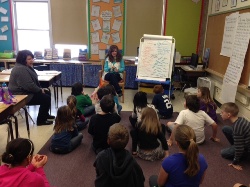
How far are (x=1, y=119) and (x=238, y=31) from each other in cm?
378

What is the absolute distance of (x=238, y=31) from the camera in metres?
4.05

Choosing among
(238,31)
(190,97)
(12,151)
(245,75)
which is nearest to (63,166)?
(12,151)

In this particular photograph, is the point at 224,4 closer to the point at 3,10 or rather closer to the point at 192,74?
the point at 192,74

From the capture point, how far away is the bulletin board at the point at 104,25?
234 inches

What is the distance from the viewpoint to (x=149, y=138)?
258cm

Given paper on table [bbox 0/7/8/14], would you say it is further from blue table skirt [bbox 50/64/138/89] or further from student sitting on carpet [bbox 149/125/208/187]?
student sitting on carpet [bbox 149/125/208/187]

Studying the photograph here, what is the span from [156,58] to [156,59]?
2 cm

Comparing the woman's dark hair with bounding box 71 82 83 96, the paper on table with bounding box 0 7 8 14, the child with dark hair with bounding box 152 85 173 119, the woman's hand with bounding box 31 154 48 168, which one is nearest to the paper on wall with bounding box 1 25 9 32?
the paper on table with bounding box 0 7 8 14

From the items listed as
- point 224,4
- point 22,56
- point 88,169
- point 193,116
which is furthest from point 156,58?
point 88,169

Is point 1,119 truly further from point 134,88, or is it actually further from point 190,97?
point 134,88

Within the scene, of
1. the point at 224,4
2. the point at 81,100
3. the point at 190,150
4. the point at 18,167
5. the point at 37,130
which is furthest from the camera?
the point at 224,4

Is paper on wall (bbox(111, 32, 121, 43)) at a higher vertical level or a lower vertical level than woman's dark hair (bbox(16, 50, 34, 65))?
higher

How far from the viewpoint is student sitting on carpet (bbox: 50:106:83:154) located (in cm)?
276

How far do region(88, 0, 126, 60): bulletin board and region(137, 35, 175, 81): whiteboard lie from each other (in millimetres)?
1236
